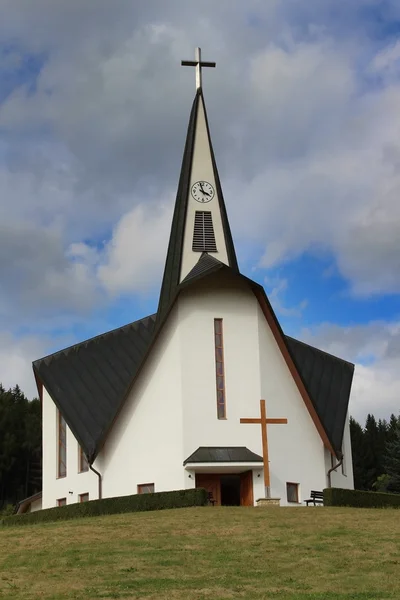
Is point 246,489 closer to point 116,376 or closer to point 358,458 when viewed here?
point 116,376

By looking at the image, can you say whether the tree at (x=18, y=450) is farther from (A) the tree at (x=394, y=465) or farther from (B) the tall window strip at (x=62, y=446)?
(B) the tall window strip at (x=62, y=446)

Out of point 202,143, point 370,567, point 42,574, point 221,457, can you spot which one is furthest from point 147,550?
point 202,143

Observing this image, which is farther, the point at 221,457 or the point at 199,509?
the point at 221,457

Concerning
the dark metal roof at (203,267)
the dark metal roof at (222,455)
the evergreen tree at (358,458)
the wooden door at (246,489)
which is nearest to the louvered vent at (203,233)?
the dark metal roof at (203,267)

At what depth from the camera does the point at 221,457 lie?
25844 millimetres

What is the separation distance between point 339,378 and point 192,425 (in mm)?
8626

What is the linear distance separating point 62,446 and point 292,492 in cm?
919

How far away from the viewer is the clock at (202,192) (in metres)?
32.0

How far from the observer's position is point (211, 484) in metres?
27.0

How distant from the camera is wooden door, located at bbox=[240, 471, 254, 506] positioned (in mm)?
26359

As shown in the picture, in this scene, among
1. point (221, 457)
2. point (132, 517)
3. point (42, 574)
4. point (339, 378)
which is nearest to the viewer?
point (42, 574)

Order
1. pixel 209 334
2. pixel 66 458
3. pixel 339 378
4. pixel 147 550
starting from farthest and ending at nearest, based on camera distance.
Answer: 1. pixel 339 378
2. pixel 66 458
3. pixel 209 334
4. pixel 147 550

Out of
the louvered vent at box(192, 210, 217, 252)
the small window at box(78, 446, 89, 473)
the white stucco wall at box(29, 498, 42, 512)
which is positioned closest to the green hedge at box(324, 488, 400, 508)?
the small window at box(78, 446, 89, 473)

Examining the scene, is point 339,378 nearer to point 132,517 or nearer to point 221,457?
point 221,457
